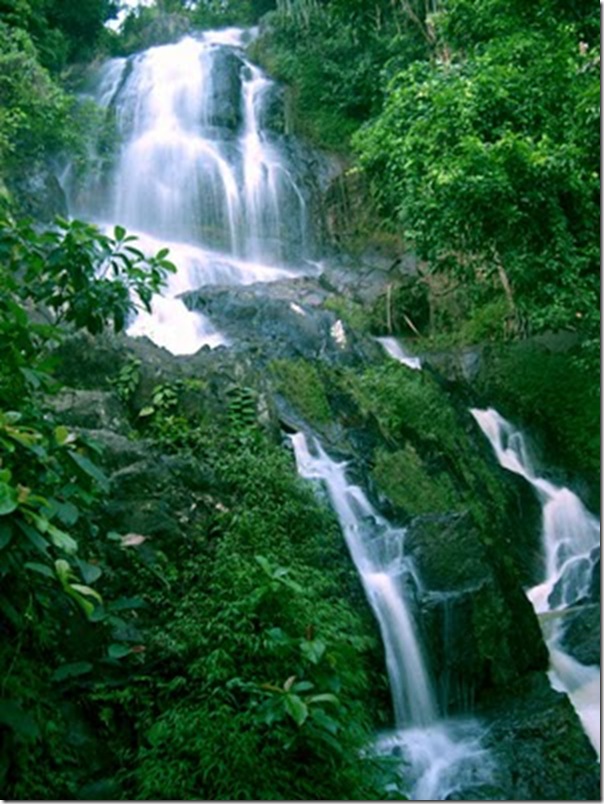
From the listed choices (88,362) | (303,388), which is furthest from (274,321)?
(88,362)

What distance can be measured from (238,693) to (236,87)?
1587 centimetres

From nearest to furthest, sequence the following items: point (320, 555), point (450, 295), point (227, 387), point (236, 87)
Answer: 1. point (320, 555)
2. point (227, 387)
3. point (450, 295)
4. point (236, 87)

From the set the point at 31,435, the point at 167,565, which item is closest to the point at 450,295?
the point at 167,565

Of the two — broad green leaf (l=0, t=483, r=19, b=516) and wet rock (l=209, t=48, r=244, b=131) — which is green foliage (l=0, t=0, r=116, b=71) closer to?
wet rock (l=209, t=48, r=244, b=131)

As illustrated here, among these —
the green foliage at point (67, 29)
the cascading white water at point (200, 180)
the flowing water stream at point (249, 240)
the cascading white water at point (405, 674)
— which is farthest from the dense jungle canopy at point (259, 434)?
the green foliage at point (67, 29)

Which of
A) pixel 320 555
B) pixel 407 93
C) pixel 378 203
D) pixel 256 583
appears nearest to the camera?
pixel 256 583

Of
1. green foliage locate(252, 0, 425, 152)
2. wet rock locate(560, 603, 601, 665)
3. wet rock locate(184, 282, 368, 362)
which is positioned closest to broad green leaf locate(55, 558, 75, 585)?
wet rock locate(560, 603, 601, 665)

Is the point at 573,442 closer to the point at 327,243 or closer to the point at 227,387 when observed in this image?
the point at 227,387

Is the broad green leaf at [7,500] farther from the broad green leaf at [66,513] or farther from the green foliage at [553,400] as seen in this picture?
the green foliage at [553,400]

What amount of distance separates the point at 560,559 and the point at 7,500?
6446 millimetres

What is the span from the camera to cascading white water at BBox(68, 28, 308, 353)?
43.9 ft

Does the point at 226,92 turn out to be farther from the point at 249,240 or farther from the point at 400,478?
the point at 400,478

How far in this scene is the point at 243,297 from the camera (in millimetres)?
10008

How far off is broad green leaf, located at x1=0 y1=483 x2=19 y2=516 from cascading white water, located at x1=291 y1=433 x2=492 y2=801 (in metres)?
2.47
